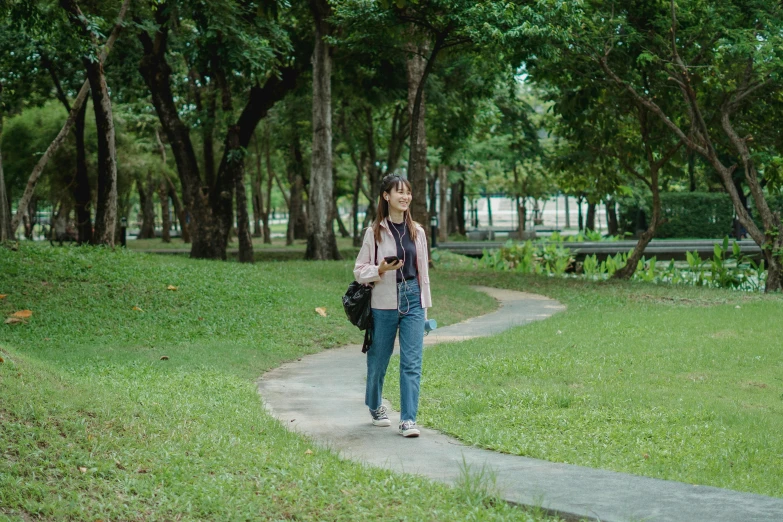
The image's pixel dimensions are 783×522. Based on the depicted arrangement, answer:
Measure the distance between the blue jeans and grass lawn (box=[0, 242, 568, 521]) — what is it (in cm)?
88

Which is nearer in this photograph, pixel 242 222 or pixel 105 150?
pixel 105 150

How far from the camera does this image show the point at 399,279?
683 centimetres

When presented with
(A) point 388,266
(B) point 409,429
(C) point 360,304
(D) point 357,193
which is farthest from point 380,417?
(D) point 357,193

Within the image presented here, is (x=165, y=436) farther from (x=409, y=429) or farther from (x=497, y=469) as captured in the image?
(x=497, y=469)

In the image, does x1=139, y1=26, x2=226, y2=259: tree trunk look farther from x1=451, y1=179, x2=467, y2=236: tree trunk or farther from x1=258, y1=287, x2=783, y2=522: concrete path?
x1=451, y1=179, x2=467, y2=236: tree trunk

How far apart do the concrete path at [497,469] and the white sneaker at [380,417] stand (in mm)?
73

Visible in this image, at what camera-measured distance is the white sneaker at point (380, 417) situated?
279 inches

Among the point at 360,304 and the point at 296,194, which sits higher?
the point at 296,194

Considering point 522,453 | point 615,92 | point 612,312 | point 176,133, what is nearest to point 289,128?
point 176,133

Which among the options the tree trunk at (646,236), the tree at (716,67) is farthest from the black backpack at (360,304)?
the tree trunk at (646,236)

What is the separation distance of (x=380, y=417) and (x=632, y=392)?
2408mm

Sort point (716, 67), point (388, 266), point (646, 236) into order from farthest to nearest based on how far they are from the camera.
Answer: point (646, 236) < point (716, 67) < point (388, 266)

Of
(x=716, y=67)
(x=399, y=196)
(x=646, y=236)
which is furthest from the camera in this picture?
(x=646, y=236)

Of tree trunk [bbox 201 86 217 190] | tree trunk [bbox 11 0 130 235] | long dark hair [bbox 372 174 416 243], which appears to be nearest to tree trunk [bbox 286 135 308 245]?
tree trunk [bbox 201 86 217 190]
